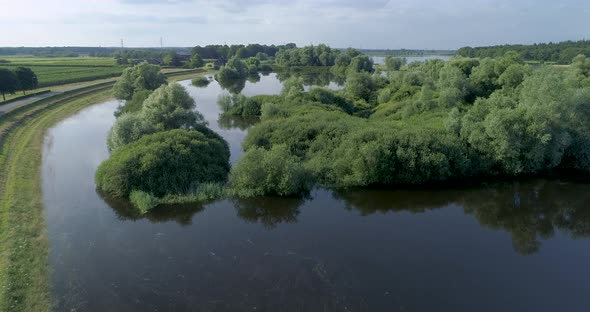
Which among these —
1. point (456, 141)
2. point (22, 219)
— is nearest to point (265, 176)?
point (22, 219)

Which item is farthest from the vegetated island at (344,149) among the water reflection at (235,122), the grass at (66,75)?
the grass at (66,75)

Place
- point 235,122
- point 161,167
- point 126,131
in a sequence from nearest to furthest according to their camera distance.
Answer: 1. point 161,167
2. point 126,131
3. point 235,122

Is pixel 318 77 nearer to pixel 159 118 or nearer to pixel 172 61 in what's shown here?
pixel 172 61

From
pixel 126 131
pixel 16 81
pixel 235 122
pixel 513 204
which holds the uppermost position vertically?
pixel 16 81

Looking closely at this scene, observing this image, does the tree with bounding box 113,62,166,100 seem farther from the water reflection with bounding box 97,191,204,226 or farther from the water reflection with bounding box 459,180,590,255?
the water reflection with bounding box 459,180,590,255

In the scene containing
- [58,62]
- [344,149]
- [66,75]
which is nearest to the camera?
[344,149]

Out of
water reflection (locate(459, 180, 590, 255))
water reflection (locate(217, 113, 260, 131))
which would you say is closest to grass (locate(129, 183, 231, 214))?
water reflection (locate(459, 180, 590, 255))
